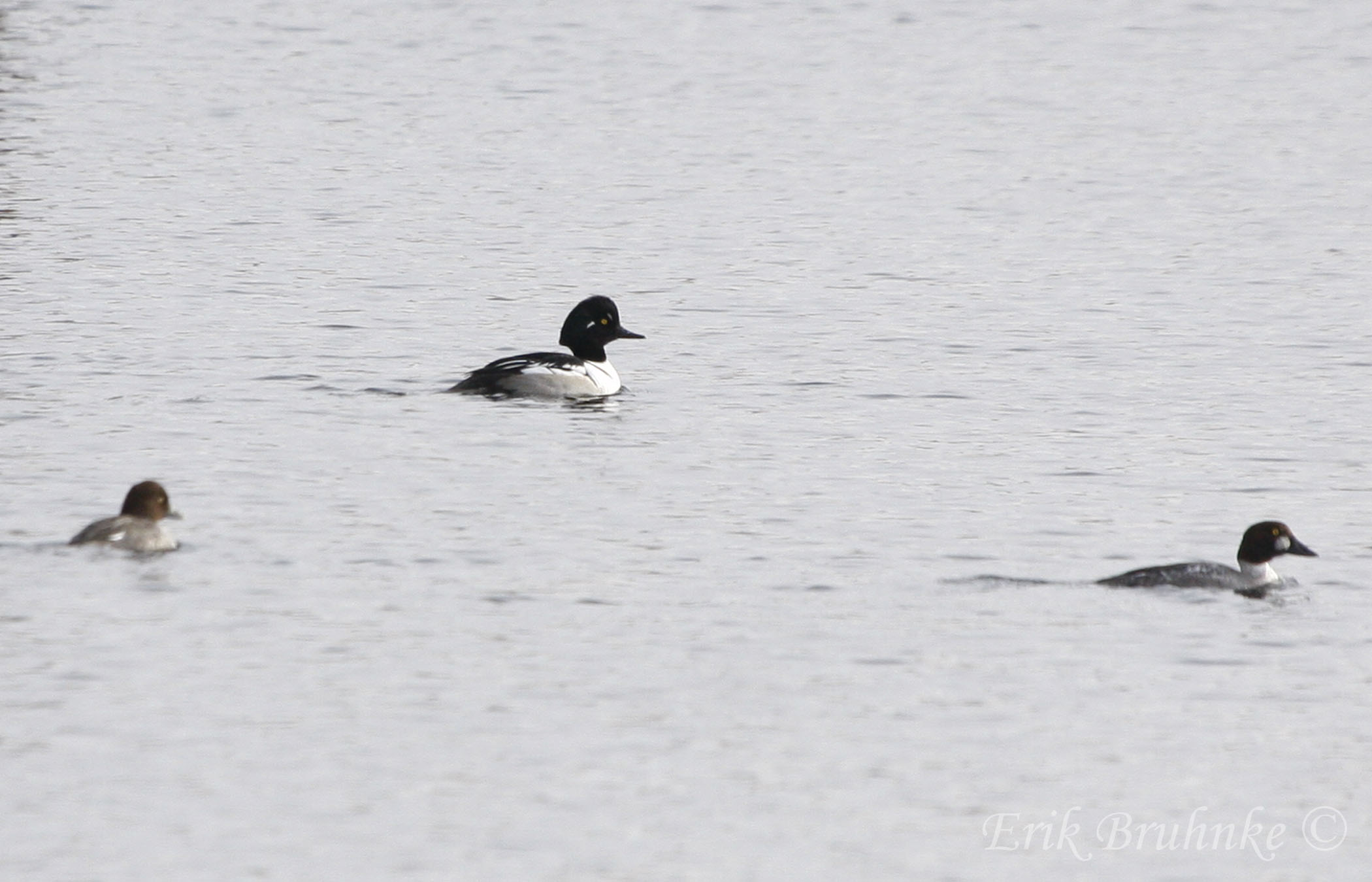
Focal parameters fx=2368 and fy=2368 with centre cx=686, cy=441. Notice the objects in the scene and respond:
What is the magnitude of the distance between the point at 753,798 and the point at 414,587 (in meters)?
3.95

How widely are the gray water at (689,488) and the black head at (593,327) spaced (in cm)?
66

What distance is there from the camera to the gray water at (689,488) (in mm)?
10875

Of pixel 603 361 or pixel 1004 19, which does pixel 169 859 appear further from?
pixel 1004 19

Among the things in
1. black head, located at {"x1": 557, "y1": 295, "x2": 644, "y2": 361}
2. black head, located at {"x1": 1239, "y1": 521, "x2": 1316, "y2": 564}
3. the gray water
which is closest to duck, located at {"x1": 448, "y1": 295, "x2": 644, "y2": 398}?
black head, located at {"x1": 557, "y1": 295, "x2": 644, "y2": 361}

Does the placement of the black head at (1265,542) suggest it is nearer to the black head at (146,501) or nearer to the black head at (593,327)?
the black head at (146,501)

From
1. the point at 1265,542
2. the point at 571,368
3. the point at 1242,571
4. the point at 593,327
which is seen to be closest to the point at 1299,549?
the point at 1265,542

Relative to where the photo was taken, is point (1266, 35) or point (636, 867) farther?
point (1266, 35)

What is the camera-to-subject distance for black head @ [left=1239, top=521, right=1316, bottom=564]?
14.8m

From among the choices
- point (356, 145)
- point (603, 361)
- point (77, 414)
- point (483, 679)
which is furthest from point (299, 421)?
point (356, 145)

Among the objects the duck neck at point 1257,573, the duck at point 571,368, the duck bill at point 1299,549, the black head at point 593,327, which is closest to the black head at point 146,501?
the duck at point 571,368

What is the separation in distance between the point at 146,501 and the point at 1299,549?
7292 millimetres

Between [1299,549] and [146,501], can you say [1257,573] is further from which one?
[146,501]

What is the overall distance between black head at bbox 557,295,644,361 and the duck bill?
28.2 feet

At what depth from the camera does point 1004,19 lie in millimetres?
51219
